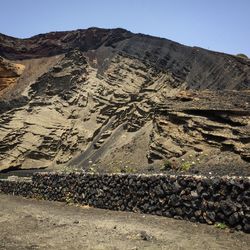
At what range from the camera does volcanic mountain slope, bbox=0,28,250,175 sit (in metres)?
21.1

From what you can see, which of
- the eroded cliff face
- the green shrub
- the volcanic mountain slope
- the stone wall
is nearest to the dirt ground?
the stone wall

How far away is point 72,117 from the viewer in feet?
120

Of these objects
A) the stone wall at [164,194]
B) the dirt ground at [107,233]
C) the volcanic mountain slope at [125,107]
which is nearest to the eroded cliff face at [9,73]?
the volcanic mountain slope at [125,107]

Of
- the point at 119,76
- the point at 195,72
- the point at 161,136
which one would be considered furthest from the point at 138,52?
the point at 161,136

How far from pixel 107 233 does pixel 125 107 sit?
23.8 meters

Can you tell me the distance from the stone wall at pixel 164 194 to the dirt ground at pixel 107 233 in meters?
0.29

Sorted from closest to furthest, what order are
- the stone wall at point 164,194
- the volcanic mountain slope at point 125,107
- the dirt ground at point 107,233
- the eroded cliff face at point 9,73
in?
the dirt ground at point 107,233 → the stone wall at point 164,194 → the volcanic mountain slope at point 125,107 → the eroded cliff face at point 9,73

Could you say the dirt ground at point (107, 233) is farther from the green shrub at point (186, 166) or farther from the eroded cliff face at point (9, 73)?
the eroded cliff face at point (9, 73)

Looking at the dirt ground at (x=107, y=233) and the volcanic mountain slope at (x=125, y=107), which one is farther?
the volcanic mountain slope at (x=125, y=107)

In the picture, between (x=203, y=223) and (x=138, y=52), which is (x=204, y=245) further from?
(x=138, y=52)

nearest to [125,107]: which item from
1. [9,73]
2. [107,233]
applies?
[9,73]

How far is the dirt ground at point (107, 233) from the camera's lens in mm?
8773

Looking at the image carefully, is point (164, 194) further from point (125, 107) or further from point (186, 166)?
point (125, 107)

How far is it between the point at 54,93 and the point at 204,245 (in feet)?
105
